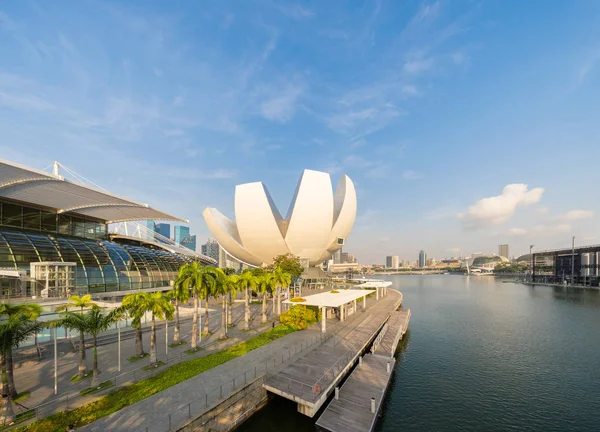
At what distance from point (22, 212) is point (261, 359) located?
1391 inches

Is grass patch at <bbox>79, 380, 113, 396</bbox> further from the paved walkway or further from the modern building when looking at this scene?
the modern building

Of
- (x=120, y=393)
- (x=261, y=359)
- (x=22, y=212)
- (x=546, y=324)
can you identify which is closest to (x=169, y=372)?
(x=120, y=393)

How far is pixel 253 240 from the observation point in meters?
59.1

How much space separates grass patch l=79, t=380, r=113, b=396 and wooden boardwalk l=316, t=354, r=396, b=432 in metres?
11.9

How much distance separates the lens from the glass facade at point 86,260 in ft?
84.9

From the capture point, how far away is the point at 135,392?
14203 millimetres

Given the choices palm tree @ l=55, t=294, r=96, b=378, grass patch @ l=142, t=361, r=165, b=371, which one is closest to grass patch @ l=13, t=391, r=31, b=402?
palm tree @ l=55, t=294, r=96, b=378

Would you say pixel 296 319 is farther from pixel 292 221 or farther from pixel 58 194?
pixel 58 194

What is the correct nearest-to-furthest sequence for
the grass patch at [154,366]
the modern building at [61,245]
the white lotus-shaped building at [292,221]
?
the grass patch at [154,366], the modern building at [61,245], the white lotus-shaped building at [292,221]

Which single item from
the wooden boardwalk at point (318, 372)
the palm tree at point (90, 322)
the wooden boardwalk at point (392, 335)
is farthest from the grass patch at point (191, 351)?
the wooden boardwalk at point (392, 335)

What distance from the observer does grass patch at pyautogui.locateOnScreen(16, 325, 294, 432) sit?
11.5m

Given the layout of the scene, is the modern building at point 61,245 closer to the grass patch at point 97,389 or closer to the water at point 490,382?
the grass patch at point 97,389

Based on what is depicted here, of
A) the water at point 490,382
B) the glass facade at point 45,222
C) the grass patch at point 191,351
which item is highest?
the glass facade at point 45,222

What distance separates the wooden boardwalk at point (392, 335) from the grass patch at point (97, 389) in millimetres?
20548
